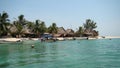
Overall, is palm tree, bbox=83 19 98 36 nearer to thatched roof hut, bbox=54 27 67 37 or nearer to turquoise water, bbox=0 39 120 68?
thatched roof hut, bbox=54 27 67 37

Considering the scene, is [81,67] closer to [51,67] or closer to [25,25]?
[51,67]

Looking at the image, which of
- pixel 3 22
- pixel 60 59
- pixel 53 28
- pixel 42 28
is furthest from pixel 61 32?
pixel 60 59

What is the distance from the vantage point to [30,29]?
86.0 metres

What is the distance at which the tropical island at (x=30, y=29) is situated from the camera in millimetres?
67438

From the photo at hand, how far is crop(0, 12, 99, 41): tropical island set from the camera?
6744 centimetres

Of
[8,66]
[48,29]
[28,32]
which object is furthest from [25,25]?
[8,66]

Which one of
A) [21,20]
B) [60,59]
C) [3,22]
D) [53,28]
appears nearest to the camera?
[60,59]

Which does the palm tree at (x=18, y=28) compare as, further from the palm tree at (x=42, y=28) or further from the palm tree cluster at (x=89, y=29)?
the palm tree cluster at (x=89, y=29)

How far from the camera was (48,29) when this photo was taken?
9100cm

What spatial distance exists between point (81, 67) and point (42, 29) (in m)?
64.5

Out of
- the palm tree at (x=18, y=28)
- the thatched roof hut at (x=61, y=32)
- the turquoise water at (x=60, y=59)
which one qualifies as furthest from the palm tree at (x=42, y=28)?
the turquoise water at (x=60, y=59)

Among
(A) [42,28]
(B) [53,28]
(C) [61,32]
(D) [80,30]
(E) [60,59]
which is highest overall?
(B) [53,28]

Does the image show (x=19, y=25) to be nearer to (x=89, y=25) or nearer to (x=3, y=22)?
(x=3, y=22)

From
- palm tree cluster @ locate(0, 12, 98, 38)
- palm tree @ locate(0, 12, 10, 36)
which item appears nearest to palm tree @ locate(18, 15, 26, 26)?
palm tree cluster @ locate(0, 12, 98, 38)
